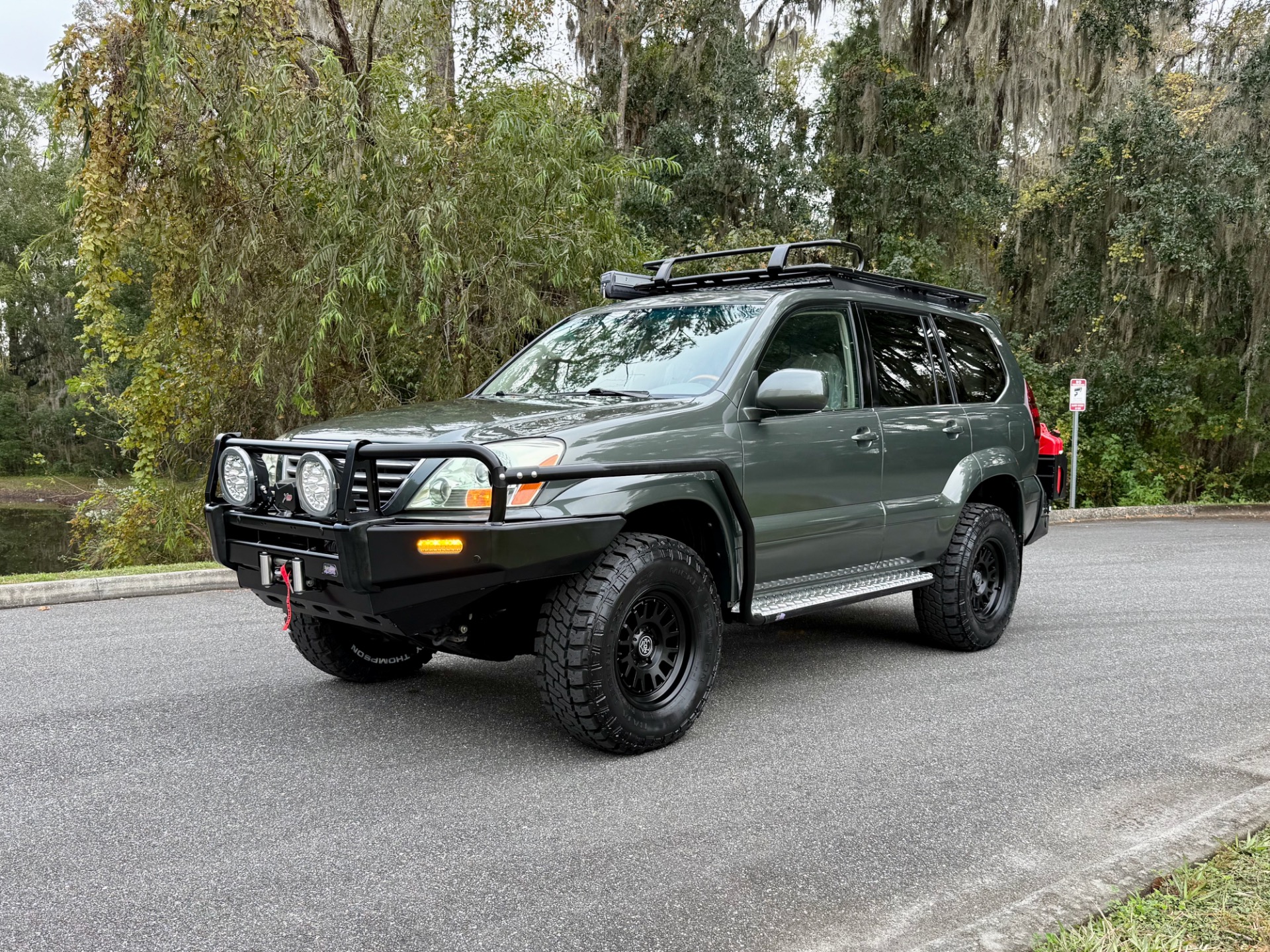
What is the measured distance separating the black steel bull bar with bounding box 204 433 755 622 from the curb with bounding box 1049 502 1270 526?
473 inches

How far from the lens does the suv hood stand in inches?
159

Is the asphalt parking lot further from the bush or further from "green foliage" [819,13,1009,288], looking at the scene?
"green foliage" [819,13,1009,288]

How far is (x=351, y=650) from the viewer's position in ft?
17.0

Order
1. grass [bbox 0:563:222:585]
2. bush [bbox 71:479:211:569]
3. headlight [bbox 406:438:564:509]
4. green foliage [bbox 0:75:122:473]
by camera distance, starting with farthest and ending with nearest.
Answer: green foliage [bbox 0:75:122:473] → bush [bbox 71:479:211:569] → grass [bbox 0:563:222:585] → headlight [bbox 406:438:564:509]

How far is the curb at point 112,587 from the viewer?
771cm

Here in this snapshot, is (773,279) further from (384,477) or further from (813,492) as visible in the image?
(384,477)

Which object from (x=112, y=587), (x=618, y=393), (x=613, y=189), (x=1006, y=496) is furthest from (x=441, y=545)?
(x=613, y=189)

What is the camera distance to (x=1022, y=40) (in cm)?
2023

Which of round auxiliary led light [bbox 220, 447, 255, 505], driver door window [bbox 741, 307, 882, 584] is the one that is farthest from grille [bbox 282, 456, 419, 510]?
driver door window [bbox 741, 307, 882, 584]

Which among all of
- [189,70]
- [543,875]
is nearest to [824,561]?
[543,875]

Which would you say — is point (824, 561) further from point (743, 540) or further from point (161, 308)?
point (161, 308)

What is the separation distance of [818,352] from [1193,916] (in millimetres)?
3183

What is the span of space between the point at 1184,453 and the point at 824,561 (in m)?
16.6

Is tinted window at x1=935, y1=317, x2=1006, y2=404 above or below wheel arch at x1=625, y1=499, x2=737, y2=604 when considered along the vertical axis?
above
